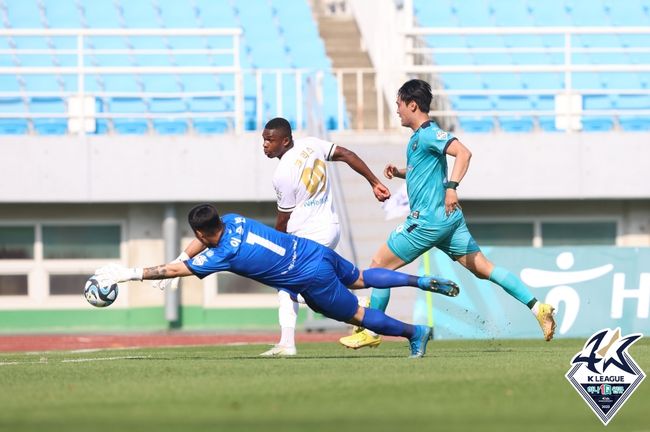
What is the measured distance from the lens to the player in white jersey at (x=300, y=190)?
1152 centimetres

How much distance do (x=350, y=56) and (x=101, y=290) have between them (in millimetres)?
16611

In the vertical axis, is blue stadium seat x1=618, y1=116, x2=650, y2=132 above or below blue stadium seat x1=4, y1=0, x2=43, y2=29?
below

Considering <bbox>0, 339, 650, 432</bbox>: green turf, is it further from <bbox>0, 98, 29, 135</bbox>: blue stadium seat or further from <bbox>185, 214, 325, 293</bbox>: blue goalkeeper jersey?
<bbox>0, 98, 29, 135</bbox>: blue stadium seat

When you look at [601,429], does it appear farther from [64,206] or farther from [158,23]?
[158,23]

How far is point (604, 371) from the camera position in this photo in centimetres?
759

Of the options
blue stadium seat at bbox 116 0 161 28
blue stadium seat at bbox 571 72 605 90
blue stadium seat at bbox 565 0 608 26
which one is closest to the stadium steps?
blue stadium seat at bbox 116 0 161 28

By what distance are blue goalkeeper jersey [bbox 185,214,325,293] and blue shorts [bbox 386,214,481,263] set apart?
3.44ft

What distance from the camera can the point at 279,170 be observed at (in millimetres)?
11531

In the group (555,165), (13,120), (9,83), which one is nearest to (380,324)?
(555,165)

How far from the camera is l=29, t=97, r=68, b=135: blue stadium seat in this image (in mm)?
22938

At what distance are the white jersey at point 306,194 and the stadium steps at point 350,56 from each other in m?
11.0

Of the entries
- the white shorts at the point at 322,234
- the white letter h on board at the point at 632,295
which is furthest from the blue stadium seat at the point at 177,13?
the white shorts at the point at 322,234

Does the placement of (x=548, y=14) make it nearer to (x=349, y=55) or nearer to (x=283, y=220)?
(x=349, y=55)

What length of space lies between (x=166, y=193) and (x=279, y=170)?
10883mm
